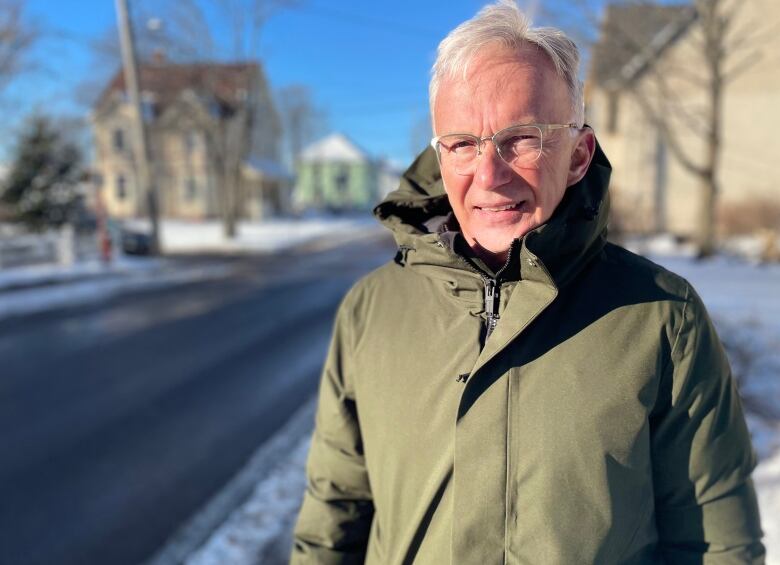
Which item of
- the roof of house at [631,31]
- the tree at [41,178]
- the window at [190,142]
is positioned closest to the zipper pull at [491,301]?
the roof of house at [631,31]

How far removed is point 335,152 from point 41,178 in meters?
52.2

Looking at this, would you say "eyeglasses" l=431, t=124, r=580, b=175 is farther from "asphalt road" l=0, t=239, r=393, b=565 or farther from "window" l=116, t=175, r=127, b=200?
"window" l=116, t=175, r=127, b=200

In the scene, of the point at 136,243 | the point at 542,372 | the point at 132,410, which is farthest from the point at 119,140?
the point at 542,372

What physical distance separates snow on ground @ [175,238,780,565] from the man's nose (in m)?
2.45

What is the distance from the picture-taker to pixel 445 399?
1256 mm

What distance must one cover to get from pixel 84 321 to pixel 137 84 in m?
10.00

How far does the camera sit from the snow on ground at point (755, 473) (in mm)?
2857

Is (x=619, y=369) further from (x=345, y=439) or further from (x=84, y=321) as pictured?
(x=84, y=321)

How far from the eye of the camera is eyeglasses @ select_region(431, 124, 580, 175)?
117 cm

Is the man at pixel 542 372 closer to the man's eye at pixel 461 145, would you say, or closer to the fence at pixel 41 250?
the man's eye at pixel 461 145

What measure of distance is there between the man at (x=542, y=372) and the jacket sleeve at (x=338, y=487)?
173 millimetres

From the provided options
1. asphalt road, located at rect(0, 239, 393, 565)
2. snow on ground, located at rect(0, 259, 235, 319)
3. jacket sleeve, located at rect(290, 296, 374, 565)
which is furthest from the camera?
snow on ground, located at rect(0, 259, 235, 319)

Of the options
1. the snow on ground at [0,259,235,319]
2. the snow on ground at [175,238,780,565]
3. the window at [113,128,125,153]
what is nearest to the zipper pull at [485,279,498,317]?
the snow on ground at [175,238,780,565]

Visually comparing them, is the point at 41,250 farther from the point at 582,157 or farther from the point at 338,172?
the point at 338,172
